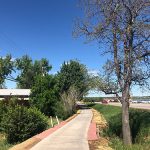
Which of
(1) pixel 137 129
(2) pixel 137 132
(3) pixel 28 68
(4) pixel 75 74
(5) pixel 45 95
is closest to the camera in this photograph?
(2) pixel 137 132

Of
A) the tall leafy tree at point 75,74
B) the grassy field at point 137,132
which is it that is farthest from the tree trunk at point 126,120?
the tall leafy tree at point 75,74

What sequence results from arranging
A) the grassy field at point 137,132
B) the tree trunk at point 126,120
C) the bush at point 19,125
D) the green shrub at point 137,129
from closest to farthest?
the grassy field at point 137,132, the tree trunk at point 126,120, the green shrub at point 137,129, the bush at point 19,125

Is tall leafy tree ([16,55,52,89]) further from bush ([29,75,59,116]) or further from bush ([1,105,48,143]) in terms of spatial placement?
bush ([1,105,48,143])

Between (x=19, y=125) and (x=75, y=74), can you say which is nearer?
(x=19, y=125)

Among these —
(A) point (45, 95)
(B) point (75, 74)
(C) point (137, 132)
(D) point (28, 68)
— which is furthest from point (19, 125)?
(D) point (28, 68)

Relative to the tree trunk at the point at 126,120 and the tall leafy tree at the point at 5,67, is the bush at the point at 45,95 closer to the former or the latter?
the tree trunk at the point at 126,120

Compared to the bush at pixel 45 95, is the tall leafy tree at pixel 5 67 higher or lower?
higher

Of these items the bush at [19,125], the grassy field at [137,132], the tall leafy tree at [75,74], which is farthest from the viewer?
the tall leafy tree at [75,74]

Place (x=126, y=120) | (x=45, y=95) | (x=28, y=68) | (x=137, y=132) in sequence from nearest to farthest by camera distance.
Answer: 1. (x=126, y=120)
2. (x=137, y=132)
3. (x=45, y=95)
4. (x=28, y=68)

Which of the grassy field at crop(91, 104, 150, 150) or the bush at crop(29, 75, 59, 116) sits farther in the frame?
the bush at crop(29, 75, 59, 116)

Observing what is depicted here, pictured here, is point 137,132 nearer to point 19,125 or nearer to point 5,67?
point 19,125

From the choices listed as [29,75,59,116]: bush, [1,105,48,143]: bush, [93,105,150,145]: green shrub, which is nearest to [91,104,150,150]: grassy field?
[93,105,150,145]: green shrub

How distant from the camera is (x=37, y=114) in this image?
23422mm

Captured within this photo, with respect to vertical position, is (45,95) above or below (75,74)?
below
